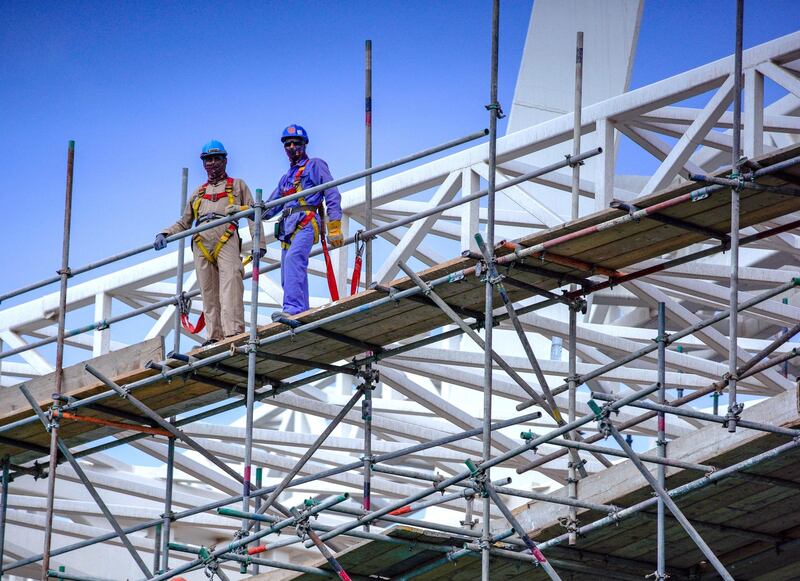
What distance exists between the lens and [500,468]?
88.0ft

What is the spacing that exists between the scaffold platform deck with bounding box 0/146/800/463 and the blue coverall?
51 centimetres

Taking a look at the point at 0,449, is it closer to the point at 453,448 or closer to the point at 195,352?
the point at 195,352

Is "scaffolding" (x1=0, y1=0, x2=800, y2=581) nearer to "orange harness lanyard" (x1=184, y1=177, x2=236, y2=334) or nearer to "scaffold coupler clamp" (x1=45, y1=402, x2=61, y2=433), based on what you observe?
"scaffold coupler clamp" (x1=45, y1=402, x2=61, y2=433)

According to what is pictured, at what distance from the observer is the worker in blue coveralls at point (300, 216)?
52.1ft

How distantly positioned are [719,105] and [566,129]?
72.0 inches

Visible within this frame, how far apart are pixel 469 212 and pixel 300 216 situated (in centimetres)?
282

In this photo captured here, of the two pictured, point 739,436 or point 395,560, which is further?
point 395,560

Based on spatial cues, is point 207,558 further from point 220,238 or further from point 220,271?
point 220,238

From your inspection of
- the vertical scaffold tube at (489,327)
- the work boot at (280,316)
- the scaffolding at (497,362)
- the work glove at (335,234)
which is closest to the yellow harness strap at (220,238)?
the scaffolding at (497,362)

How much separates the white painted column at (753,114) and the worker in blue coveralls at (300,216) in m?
4.02

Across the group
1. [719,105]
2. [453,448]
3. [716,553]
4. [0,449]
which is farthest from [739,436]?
[453,448]

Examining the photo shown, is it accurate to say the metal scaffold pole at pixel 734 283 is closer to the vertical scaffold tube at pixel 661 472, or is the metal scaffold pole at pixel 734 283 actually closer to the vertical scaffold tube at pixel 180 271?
the vertical scaffold tube at pixel 661 472

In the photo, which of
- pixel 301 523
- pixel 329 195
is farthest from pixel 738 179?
pixel 301 523

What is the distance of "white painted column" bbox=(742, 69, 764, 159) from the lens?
16.4m
